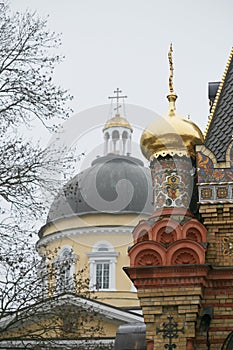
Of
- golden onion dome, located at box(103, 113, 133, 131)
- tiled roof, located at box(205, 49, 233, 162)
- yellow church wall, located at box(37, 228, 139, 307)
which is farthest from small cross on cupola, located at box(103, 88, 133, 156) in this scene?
tiled roof, located at box(205, 49, 233, 162)

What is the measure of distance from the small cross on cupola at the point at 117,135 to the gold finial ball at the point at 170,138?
25.3m

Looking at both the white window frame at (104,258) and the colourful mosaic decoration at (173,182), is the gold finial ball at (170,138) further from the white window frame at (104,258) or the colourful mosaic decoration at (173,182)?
the white window frame at (104,258)

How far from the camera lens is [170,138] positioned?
12.3 metres

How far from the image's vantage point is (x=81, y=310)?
1175 centimetres

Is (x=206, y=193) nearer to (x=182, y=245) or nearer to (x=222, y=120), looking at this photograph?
(x=182, y=245)

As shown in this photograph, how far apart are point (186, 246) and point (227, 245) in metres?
0.68

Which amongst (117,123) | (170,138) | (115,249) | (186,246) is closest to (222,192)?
(186,246)

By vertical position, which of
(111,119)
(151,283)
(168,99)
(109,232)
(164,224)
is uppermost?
(111,119)

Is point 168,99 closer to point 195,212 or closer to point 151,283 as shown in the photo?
point 195,212

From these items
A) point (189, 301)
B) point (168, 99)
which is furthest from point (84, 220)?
point (189, 301)

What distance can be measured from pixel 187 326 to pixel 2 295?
255 centimetres

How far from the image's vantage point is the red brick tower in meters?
10.9

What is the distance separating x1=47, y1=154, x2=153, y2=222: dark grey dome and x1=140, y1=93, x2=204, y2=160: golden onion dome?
18955 mm

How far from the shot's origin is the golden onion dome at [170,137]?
40.0 feet
